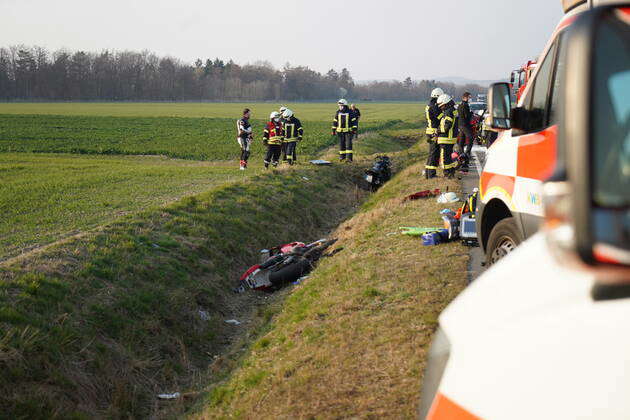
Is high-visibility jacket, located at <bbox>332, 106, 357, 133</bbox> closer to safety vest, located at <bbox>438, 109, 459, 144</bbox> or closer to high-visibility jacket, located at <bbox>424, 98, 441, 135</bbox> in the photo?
high-visibility jacket, located at <bbox>424, 98, 441, 135</bbox>

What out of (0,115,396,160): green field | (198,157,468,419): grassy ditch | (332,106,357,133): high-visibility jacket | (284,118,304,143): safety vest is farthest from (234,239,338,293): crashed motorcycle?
(0,115,396,160): green field

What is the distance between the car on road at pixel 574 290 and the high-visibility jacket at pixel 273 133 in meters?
18.7

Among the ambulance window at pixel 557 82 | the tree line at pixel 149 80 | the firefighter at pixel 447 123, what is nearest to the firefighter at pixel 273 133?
the firefighter at pixel 447 123

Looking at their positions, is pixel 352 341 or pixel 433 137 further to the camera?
pixel 433 137

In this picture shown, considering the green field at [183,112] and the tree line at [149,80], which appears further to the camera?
the tree line at [149,80]

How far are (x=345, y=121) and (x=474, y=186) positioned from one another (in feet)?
25.9

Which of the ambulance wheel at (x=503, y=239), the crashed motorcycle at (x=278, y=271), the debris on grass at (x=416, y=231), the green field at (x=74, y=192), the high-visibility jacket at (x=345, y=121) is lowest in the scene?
the crashed motorcycle at (x=278, y=271)

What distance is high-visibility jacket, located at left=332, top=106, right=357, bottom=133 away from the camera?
72.4 ft

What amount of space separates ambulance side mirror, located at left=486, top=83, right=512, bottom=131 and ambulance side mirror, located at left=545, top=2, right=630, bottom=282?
10.2 ft

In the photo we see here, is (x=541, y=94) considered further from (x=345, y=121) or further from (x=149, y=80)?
(x=149, y=80)

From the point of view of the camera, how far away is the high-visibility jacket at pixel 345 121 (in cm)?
2206

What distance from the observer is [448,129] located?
15.3 metres

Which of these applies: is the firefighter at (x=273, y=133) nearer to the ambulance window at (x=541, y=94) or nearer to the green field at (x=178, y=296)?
the green field at (x=178, y=296)

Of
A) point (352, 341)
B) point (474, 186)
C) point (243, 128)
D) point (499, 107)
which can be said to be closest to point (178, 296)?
point (352, 341)
